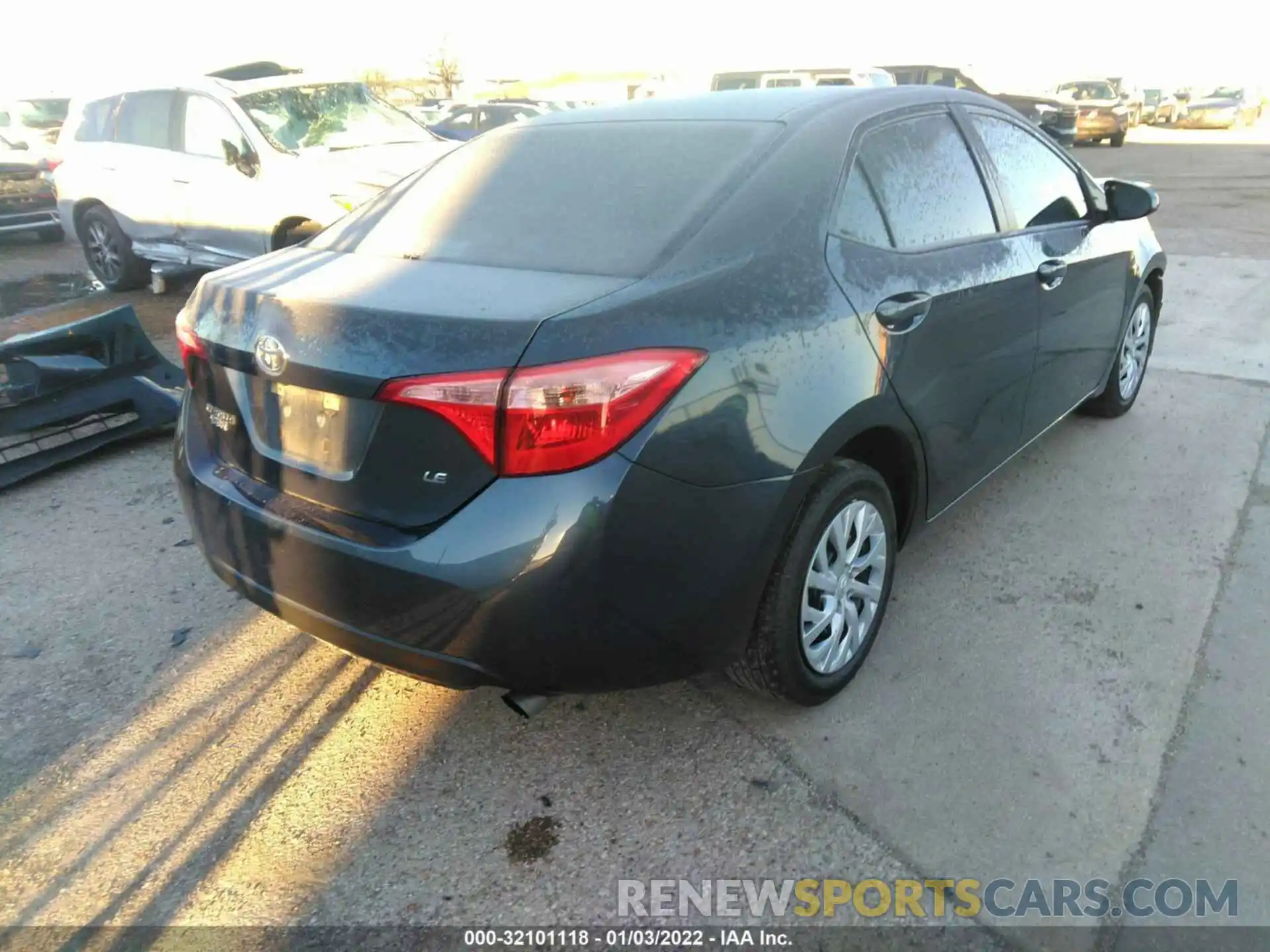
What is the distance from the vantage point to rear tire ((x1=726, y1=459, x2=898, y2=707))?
239 centimetres

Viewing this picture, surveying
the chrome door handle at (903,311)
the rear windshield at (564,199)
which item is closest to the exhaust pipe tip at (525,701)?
the rear windshield at (564,199)

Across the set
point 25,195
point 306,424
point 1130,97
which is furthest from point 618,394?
point 1130,97

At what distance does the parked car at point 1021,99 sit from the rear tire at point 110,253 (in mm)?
11949

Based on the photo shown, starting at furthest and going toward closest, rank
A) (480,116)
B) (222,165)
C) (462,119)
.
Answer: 1. (462,119)
2. (480,116)
3. (222,165)

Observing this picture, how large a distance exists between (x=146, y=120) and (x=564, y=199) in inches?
286

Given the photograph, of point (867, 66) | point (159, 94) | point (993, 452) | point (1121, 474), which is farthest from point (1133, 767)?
point (867, 66)

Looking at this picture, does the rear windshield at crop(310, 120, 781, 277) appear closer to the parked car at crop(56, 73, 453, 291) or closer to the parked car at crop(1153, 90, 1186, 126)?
the parked car at crop(56, 73, 453, 291)

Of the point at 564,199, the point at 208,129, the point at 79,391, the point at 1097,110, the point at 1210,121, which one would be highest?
the point at 564,199

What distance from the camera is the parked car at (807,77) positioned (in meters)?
13.7

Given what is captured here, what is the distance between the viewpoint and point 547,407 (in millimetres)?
1914

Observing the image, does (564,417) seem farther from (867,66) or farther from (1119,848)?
(867,66)

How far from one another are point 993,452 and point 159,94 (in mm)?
7813

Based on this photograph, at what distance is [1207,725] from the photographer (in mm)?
2568

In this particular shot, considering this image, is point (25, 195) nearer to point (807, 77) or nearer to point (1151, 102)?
point (807, 77)
